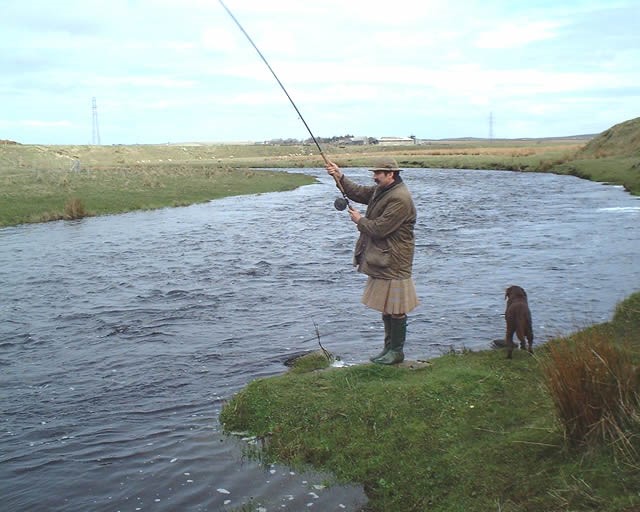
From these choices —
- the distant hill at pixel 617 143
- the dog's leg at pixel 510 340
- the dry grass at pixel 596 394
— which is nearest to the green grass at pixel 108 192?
the dog's leg at pixel 510 340

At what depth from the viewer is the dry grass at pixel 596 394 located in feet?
16.4

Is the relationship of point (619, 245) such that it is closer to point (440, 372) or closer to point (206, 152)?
point (440, 372)

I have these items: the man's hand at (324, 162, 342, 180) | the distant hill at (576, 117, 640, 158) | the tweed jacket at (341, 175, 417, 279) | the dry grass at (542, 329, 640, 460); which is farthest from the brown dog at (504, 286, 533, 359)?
the distant hill at (576, 117, 640, 158)

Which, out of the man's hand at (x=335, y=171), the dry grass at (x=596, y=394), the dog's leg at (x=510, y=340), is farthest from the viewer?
the dog's leg at (x=510, y=340)

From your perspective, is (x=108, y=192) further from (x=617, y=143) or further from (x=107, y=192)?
(x=617, y=143)

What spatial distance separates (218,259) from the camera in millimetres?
19188

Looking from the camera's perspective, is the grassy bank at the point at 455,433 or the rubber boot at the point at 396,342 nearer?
the grassy bank at the point at 455,433

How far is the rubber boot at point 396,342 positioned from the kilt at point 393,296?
17 cm

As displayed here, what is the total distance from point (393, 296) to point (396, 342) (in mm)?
701

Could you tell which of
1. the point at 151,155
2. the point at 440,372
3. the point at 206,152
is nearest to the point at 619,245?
the point at 440,372

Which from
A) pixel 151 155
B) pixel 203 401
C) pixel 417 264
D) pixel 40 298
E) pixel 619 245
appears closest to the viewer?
pixel 203 401

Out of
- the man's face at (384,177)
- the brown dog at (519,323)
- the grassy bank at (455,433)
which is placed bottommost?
the grassy bank at (455,433)

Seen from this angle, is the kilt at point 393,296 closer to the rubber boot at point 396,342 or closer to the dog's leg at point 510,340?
the rubber boot at point 396,342

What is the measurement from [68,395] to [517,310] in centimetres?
574
